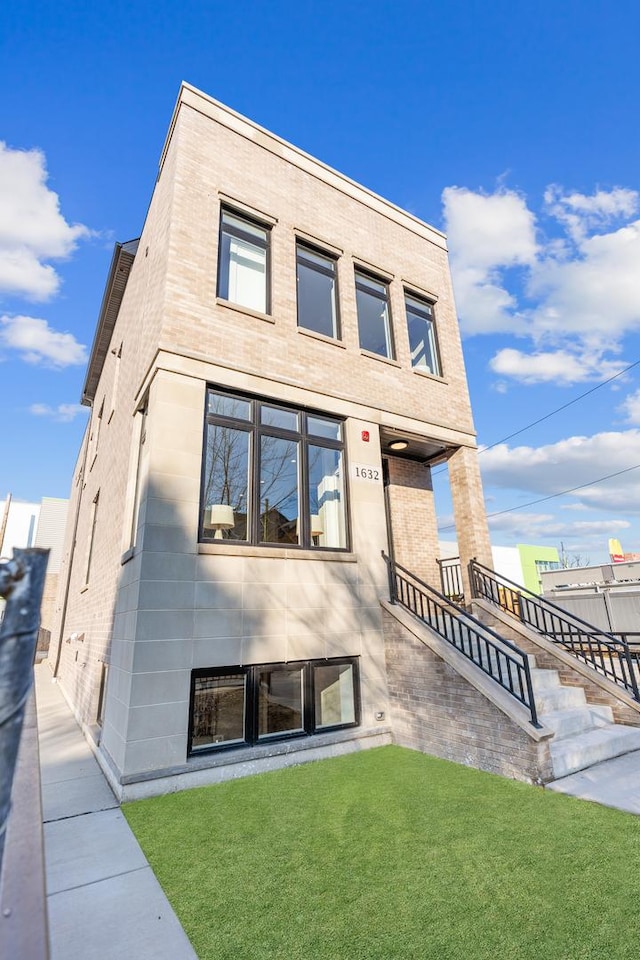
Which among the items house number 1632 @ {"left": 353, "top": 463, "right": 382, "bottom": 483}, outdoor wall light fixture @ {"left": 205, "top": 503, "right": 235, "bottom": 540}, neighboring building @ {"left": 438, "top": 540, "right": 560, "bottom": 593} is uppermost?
neighboring building @ {"left": 438, "top": 540, "right": 560, "bottom": 593}

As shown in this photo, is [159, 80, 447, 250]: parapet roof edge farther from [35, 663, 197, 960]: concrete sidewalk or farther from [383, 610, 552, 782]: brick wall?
[35, 663, 197, 960]: concrete sidewalk

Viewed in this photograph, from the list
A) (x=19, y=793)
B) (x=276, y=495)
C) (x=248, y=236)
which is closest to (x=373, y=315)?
(x=248, y=236)

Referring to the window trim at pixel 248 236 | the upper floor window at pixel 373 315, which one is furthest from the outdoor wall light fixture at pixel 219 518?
the upper floor window at pixel 373 315

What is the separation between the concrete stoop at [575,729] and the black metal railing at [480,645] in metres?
0.33

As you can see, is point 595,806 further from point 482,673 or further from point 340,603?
point 340,603

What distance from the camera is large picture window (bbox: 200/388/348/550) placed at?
6.63m

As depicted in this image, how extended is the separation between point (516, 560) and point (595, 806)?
181ft

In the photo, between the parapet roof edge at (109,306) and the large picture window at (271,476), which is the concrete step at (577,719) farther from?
the parapet roof edge at (109,306)

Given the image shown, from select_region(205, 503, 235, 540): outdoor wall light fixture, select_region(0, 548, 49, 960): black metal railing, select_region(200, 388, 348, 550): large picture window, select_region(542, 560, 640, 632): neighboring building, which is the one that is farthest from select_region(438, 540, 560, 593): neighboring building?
select_region(0, 548, 49, 960): black metal railing

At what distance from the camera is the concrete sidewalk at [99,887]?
2.68 metres

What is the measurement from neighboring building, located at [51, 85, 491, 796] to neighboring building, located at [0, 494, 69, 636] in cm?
1971

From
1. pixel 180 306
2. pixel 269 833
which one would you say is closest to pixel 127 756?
pixel 269 833

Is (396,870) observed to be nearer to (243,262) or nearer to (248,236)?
(243,262)

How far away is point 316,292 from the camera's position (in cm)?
896
